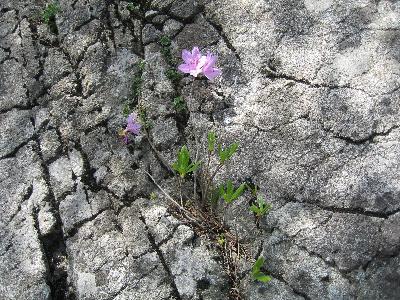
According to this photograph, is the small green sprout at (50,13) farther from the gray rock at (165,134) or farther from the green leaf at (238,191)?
the green leaf at (238,191)

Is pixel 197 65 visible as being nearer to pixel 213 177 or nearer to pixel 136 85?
pixel 136 85

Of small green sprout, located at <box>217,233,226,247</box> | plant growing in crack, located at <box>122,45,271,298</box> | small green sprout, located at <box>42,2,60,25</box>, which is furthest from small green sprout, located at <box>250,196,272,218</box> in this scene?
small green sprout, located at <box>42,2,60,25</box>

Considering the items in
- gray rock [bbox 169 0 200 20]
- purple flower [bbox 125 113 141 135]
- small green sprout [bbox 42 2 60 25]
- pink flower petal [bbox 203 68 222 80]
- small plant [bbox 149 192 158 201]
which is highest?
small green sprout [bbox 42 2 60 25]

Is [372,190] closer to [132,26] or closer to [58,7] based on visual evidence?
[132,26]

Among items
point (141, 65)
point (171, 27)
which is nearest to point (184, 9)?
point (171, 27)

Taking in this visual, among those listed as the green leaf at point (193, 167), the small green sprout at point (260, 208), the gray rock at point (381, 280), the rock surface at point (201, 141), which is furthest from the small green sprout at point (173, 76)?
the gray rock at point (381, 280)

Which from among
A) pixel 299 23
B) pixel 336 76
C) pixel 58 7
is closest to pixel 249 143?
pixel 336 76

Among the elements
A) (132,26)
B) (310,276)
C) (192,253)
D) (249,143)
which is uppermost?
(132,26)

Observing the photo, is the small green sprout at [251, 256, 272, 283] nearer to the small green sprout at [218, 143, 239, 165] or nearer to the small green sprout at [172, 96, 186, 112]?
the small green sprout at [218, 143, 239, 165]
